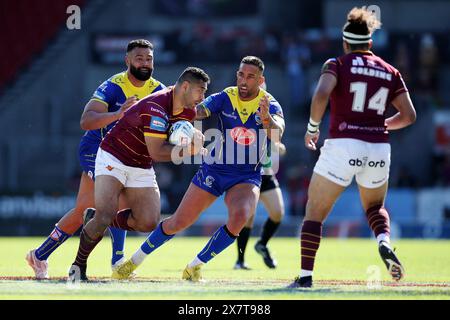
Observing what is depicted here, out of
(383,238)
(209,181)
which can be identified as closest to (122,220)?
(209,181)

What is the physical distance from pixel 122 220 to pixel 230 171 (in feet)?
4.27

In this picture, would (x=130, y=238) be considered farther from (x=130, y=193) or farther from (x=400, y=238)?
(x=130, y=193)

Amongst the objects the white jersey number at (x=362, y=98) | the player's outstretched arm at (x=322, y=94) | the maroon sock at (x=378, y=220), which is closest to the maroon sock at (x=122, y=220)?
the player's outstretched arm at (x=322, y=94)

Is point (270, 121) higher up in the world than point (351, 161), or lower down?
higher up

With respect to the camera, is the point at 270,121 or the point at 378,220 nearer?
the point at 378,220

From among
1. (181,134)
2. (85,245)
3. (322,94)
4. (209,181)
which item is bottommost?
(85,245)

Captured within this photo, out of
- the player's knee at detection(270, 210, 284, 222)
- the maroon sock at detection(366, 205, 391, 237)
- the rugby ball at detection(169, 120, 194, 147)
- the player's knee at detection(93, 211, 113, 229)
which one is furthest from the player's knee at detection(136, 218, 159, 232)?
the player's knee at detection(270, 210, 284, 222)

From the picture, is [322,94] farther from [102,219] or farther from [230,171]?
[102,219]

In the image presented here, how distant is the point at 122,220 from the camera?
1063 centimetres

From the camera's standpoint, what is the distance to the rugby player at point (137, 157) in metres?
10.0

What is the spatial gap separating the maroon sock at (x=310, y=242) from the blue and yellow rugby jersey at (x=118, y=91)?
2.92 metres

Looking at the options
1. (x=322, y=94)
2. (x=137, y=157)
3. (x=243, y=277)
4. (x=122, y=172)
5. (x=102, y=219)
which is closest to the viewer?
(x=322, y=94)

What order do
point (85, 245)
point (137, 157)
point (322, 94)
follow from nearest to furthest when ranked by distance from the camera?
point (322, 94), point (85, 245), point (137, 157)

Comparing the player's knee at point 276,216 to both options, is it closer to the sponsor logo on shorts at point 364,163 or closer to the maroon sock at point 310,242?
the maroon sock at point 310,242
